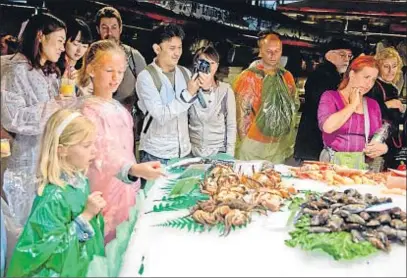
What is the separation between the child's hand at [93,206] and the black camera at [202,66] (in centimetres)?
60

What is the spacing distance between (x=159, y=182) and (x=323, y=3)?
0.87m

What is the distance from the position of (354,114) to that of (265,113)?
33cm

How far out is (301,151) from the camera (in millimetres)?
2322

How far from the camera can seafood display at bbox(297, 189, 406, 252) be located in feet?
5.71

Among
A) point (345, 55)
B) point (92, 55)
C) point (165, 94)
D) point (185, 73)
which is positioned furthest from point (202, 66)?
point (345, 55)

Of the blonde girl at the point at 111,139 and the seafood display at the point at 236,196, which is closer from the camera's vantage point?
the seafood display at the point at 236,196

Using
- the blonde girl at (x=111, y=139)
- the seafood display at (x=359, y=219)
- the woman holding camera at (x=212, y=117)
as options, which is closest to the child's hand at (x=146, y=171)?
the blonde girl at (x=111, y=139)

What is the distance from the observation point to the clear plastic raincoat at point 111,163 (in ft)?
6.84

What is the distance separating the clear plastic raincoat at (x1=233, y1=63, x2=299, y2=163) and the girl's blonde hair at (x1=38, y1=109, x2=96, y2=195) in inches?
24.6

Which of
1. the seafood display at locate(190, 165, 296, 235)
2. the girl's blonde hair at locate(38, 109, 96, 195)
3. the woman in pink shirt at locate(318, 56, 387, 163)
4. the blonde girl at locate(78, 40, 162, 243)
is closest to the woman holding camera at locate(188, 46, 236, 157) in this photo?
the seafood display at locate(190, 165, 296, 235)

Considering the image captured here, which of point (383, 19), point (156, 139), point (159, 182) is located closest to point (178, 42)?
point (156, 139)

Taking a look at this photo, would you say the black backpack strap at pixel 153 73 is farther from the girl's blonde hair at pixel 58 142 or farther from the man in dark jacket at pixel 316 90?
the man in dark jacket at pixel 316 90

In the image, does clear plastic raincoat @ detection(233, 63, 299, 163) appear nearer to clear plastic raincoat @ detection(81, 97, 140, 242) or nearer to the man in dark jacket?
the man in dark jacket

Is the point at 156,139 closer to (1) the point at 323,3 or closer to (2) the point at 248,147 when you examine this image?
(2) the point at 248,147
